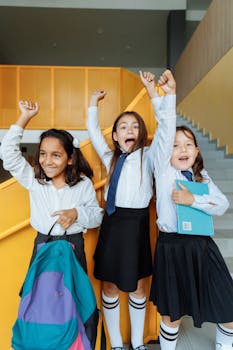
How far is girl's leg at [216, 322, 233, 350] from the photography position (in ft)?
5.57

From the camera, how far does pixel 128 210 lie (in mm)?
1715

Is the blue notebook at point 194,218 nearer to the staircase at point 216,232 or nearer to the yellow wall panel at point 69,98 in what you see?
the staircase at point 216,232

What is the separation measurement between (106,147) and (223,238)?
1609mm

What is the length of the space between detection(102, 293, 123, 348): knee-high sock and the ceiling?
826 cm

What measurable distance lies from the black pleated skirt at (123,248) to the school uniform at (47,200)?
4.9 inches

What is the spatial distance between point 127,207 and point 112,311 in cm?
65

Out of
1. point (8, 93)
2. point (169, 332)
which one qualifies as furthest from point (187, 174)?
point (8, 93)

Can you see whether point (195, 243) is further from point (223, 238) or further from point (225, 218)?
point (225, 218)

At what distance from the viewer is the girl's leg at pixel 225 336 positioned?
1699mm

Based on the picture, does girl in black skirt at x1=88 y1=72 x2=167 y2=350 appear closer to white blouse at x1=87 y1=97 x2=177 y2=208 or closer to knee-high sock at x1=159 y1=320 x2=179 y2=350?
white blouse at x1=87 y1=97 x2=177 y2=208

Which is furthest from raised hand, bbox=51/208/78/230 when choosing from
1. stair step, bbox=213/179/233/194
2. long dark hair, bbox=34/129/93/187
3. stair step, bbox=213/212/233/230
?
stair step, bbox=213/179/233/194

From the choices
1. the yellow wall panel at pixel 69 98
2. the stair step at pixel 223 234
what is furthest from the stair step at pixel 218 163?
the yellow wall panel at pixel 69 98

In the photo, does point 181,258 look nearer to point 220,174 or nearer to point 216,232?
point 216,232

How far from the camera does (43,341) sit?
4.23ft
